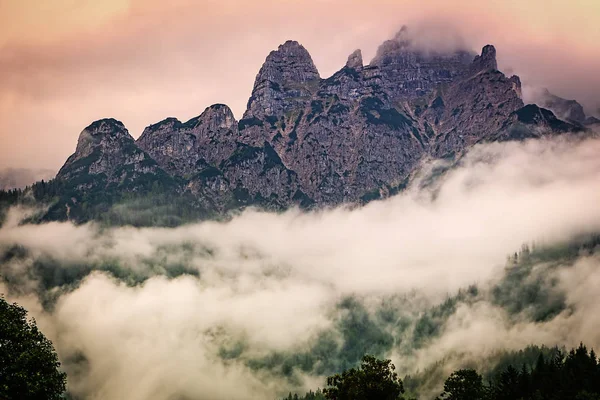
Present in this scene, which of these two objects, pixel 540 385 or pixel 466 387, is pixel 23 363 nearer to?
pixel 466 387

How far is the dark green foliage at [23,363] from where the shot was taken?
92875 millimetres

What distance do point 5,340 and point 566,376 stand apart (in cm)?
11648

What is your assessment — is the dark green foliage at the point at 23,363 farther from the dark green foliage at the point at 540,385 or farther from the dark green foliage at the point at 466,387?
the dark green foliage at the point at 540,385

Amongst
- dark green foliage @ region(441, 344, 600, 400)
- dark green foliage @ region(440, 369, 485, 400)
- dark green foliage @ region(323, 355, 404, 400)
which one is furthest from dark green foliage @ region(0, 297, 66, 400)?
dark green foliage @ region(441, 344, 600, 400)

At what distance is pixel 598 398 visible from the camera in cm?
13625

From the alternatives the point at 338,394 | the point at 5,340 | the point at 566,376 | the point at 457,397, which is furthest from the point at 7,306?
the point at 566,376

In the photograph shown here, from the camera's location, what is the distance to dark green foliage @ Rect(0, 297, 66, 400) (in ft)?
305

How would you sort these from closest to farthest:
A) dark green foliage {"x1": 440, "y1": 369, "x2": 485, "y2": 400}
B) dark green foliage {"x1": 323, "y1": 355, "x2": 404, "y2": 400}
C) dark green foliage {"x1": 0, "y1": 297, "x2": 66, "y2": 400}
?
dark green foliage {"x1": 0, "y1": 297, "x2": 66, "y2": 400} → dark green foliage {"x1": 323, "y1": 355, "x2": 404, "y2": 400} → dark green foliage {"x1": 440, "y1": 369, "x2": 485, "y2": 400}

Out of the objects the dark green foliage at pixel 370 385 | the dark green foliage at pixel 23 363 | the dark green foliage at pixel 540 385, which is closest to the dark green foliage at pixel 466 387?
the dark green foliage at pixel 540 385

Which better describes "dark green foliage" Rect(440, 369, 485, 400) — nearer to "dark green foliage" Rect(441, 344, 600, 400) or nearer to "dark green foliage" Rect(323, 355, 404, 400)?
"dark green foliage" Rect(441, 344, 600, 400)

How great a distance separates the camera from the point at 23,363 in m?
95.1

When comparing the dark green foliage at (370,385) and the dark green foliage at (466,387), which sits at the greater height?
the dark green foliage at (466,387)

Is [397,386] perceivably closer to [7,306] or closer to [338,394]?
[338,394]

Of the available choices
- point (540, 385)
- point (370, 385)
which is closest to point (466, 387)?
point (540, 385)
